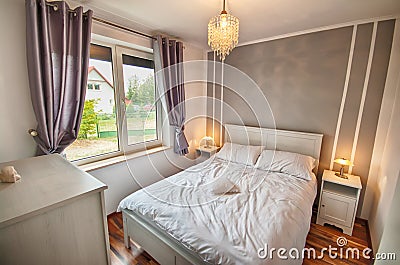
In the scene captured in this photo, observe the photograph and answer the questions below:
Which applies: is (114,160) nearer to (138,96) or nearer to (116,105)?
(116,105)

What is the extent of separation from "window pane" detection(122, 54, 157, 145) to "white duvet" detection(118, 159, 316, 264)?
919 millimetres

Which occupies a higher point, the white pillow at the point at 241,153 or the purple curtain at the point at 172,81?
the purple curtain at the point at 172,81

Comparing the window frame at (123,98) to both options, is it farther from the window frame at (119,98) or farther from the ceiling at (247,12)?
the ceiling at (247,12)

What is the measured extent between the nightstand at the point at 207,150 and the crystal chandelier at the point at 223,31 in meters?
1.78

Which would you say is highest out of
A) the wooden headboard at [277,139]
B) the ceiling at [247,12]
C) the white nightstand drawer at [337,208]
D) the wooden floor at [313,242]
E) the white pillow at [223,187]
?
the ceiling at [247,12]

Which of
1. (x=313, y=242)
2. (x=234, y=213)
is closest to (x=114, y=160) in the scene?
(x=234, y=213)

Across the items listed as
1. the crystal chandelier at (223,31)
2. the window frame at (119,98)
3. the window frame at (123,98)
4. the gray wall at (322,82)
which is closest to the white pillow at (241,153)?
the gray wall at (322,82)

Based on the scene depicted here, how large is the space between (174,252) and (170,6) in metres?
2.07

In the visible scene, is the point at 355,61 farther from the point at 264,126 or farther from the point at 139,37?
the point at 139,37

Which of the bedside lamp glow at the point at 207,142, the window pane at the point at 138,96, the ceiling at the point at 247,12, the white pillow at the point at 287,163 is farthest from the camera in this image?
the bedside lamp glow at the point at 207,142

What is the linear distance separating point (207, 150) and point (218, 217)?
167 cm

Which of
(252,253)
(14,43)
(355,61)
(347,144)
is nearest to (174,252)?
(252,253)

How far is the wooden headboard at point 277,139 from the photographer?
90.3 inches

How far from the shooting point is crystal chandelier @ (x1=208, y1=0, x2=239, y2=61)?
4.56 feet
